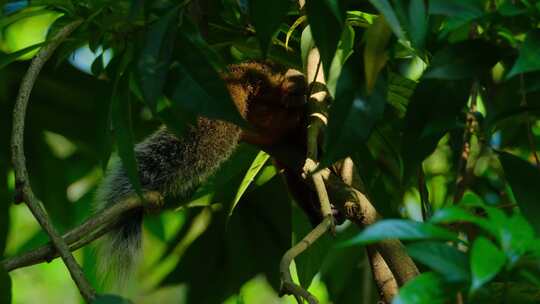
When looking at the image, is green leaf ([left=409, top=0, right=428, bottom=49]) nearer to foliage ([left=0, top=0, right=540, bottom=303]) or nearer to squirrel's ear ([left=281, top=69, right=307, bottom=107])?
foliage ([left=0, top=0, right=540, bottom=303])

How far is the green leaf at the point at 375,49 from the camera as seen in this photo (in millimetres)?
1105

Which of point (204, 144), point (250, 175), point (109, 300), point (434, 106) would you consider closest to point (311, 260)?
point (250, 175)

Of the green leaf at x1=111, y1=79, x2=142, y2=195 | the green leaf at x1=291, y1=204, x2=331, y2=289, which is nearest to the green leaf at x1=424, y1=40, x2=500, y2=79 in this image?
the green leaf at x1=111, y1=79, x2=142, y2=195

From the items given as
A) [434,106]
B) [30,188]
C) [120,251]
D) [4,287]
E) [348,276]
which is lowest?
[348,276]

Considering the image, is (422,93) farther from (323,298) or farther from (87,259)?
(323,298)

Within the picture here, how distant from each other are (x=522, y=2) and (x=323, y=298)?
6.37 feet

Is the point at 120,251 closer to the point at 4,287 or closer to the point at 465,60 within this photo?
the point at 4,287

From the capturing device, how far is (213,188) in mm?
2158

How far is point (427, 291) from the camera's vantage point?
82 cm

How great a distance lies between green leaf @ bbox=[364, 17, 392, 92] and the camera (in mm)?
1105

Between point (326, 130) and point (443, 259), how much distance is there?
35 cm

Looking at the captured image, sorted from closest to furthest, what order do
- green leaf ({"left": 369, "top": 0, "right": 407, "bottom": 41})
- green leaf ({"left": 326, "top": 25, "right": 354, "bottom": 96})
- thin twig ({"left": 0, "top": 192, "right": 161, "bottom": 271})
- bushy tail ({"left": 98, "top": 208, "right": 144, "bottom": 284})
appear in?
green leaf ({"left": 369, "top": 0, "right": 407, "bottom": 41}), thin twig ({"left": 0, "top": 192, "right": 161, "bottom": 271}), green leaf ({"left": 326, "top": 25, "right": 354, "bottom": 96}), bushy tail ({"left": 98, "top": 208, "right": 144, "bottom": 284})

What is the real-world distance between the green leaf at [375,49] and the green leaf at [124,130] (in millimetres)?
344

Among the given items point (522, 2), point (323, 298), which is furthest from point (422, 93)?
point (323, 298)
